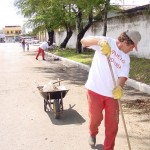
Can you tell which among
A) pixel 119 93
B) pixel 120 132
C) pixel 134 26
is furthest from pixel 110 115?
pixel 134 26

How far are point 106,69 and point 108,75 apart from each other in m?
0.09

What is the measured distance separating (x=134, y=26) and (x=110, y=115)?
1636 cm

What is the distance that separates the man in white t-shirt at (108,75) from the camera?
15.0 ft

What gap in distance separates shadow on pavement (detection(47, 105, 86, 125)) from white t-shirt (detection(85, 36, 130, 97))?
88.8 inches

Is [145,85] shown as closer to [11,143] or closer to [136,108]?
[136,108]

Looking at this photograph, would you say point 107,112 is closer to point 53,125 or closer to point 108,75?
point 108,75

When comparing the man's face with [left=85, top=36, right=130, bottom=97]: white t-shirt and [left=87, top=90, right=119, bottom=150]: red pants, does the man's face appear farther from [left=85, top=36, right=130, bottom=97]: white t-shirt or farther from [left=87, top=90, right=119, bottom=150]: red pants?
[left=87, top=90, right=119, bottom=150]: red pants

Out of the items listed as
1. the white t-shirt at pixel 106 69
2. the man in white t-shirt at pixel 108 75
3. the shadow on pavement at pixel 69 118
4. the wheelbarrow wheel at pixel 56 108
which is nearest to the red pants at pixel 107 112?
the man in white t-shirt at pixel 108 75

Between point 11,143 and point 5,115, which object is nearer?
point 11,143

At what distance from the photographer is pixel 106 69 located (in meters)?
4.82

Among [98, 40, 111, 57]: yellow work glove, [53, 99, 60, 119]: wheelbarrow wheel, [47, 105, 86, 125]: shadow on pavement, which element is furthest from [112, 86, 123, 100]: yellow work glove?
[53, 99, 60, 119]: wheelbarrow wheel

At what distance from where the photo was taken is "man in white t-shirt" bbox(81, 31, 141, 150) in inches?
179

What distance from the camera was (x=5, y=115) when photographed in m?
7.86

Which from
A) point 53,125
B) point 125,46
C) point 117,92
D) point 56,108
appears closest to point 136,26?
point 56,108
